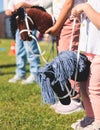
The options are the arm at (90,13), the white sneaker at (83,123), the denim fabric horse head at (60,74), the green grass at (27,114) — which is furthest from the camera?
the green grass at (27,114)

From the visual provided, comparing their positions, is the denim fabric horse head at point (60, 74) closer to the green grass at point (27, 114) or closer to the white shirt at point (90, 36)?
the white shirt at point (90, 36)

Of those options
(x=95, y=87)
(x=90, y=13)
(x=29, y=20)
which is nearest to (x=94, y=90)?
(x=95, y=87)

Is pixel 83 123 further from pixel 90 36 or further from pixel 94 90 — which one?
pixel 90 36

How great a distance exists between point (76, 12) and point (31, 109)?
5.34ft

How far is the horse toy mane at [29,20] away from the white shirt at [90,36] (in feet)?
2.19

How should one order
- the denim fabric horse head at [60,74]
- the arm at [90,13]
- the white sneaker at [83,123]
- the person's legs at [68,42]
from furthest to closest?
the person's legs at [68,42]
the white sneaker at [83,123]
the denim fabric horse head at [60,74]
the arm at [90,13]

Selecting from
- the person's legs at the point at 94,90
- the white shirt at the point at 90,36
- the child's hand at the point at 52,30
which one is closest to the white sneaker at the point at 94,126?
the person's legs at the point at 94,90

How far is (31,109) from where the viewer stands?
198 inches

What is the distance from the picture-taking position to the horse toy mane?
4.42 m

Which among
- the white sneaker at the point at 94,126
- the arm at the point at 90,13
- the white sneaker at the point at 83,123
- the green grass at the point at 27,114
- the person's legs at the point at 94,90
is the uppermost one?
the arm at the point at 90,13

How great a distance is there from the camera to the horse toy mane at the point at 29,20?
442 cm

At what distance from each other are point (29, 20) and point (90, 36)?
82cm

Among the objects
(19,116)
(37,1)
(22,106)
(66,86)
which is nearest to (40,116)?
(19,116)

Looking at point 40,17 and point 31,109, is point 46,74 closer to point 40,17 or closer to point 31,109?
point 40,17
